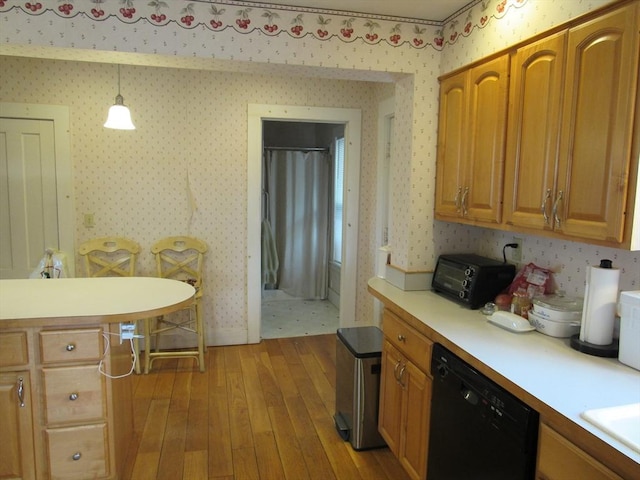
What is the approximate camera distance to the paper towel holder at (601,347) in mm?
1594

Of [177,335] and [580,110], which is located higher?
[580,110]

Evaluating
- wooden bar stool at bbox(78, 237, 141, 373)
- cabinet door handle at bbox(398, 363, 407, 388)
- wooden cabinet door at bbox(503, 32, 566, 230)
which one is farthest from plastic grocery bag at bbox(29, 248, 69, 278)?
wooden cabinet door at bbox(503, 32, 566, 230)

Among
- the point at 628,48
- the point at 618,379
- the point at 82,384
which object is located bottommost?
the point at 82,384

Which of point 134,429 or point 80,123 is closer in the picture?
point 134,429

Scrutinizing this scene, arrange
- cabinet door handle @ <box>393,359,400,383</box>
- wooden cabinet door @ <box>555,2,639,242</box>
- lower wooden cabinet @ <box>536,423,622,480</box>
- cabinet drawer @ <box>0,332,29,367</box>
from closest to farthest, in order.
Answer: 1. lower wooden cabinet @ <box>536,423,622,480</box>
2. wooden cabinet door @ <box>555,2,639,242</box>
3. cabinet drawer @ <box>0,332,29,367</box>
4. cabinet door handle @ <box>393,359,400,383</box>

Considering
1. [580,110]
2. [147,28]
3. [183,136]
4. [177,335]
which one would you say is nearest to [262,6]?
[147,28]

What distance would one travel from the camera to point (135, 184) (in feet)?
12.4

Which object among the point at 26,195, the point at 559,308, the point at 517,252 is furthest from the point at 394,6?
the point at 26,195

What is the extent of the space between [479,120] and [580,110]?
0.59m

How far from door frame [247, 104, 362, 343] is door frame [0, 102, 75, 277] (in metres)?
1.43

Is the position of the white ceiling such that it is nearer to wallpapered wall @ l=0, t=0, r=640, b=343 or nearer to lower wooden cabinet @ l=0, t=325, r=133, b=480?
wallpapered wall @ l=0, t=0, r=640, b=343

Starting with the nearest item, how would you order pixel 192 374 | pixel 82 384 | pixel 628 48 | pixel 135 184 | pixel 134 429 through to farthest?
pixel 628 48, pixel 82 384, pixel 134 429, pixel 192 374, pixel 135 184

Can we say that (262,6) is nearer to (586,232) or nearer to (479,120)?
(479,120)

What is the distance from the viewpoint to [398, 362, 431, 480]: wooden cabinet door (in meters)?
1.99
